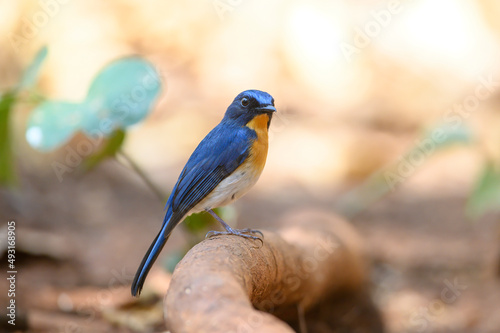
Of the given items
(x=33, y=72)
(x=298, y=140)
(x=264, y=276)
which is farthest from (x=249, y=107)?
(x=298, y=140)

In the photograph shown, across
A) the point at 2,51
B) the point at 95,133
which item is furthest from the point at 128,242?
the point at 2,51

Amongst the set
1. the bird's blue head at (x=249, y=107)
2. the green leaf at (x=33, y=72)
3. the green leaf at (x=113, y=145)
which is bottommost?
the bird's blue head at (x=249, y=107)

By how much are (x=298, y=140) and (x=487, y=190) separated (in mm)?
4635

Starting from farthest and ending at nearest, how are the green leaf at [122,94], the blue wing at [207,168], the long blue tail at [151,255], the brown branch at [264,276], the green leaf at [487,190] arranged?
the green leaf at [487,190] < the green leaf at [122,94] < the blue wing at [207,168] < the long blue tail at [151,255] < the brown branch at [264,276]

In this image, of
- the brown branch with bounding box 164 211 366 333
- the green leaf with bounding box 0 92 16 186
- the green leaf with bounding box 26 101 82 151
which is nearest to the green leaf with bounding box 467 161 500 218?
the brown branch with bounding box 164 211 366 333

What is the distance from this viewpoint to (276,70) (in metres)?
10.1

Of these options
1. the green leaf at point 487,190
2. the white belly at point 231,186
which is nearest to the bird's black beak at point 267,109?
the white belly at point 231,186

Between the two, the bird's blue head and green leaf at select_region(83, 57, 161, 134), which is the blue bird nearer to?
the bird's blue head

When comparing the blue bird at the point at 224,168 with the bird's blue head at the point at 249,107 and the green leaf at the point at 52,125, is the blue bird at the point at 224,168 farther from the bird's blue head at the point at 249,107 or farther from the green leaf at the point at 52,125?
the green leaf at the point at 52,125

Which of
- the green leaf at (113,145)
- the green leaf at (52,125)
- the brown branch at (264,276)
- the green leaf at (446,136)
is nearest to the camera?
the brown branch at (264,276)

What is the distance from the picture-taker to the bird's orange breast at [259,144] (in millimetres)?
3502

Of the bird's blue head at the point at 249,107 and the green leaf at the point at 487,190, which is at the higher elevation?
the bird's blue head at the point at 249,107

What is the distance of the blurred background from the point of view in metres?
5.26

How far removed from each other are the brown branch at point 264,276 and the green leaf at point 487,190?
106 centimetres
